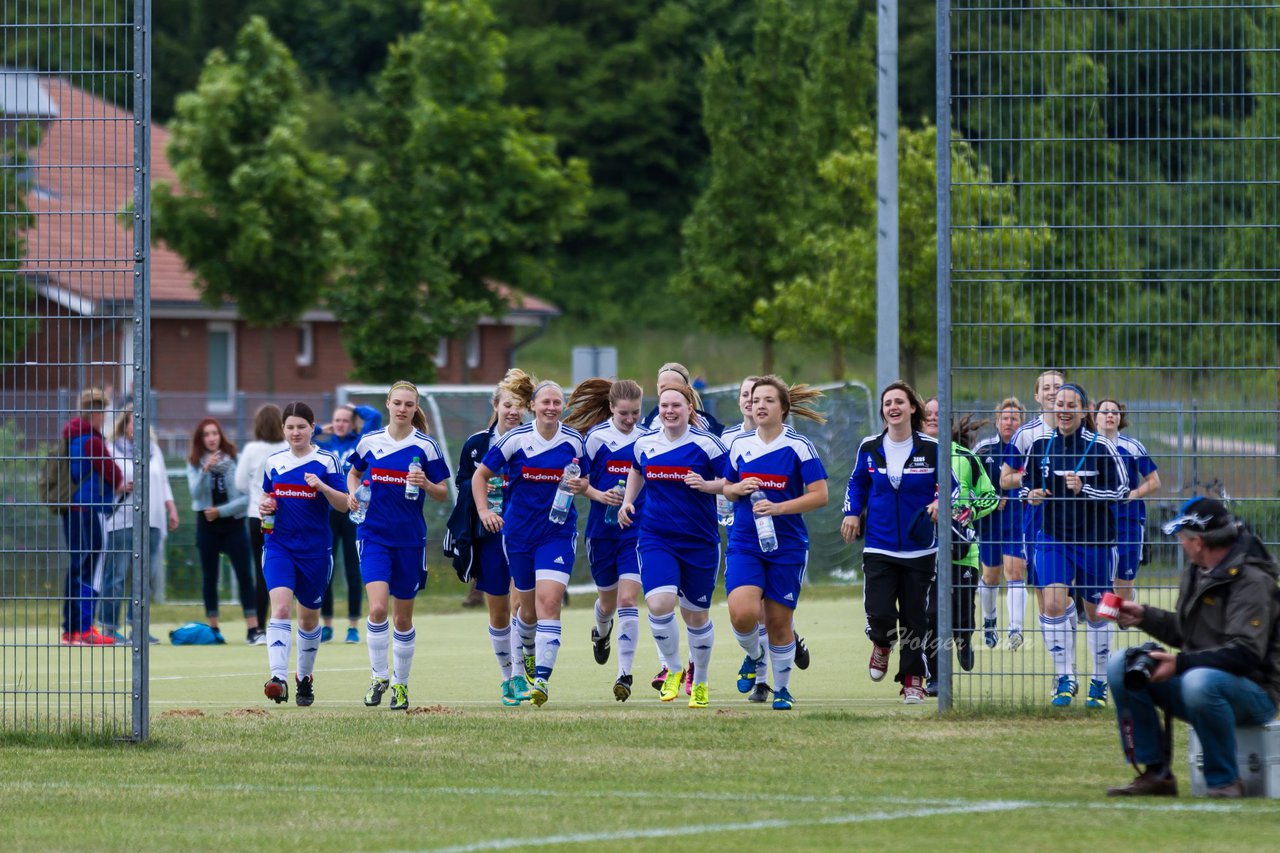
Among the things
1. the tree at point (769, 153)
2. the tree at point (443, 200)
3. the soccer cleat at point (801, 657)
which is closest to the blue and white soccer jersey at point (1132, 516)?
the soccer cleat at point (801, 657)

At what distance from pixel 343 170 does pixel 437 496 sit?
2657cm

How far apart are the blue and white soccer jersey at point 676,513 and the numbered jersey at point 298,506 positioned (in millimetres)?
2421

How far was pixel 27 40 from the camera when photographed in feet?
37.0

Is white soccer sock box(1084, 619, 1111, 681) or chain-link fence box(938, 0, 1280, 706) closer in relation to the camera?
chain-link fence box(938, 0, 1280, 706)

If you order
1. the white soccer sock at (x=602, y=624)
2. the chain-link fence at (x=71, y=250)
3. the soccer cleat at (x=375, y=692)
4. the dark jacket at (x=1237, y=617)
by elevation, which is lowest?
the soccer cleat at (x=375, y=692)

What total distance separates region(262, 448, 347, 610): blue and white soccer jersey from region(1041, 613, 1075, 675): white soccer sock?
4.80m

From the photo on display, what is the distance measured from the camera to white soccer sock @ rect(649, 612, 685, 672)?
13.0 metres

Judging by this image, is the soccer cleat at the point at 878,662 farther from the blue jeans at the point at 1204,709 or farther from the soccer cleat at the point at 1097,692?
the blue jeans at the point at 1204,709

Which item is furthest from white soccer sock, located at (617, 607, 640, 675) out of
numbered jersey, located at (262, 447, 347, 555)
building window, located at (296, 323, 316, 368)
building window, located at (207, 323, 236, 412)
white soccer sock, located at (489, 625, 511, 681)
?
building window, located at (296, 323, 316, 368)

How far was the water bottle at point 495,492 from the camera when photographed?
13.2 meters

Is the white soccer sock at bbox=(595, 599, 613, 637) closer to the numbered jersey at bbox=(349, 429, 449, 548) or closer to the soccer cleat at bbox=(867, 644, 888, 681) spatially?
the numbered jersey at bbox=(349, 429, 449, 548)

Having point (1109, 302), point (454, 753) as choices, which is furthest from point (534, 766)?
point (1109, 302)

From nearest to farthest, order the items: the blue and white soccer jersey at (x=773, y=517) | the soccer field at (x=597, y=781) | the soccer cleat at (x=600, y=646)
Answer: the soccer field at (x=597, y=781) → the blue and white soccer jersey at (x=773, y=517) → the soccer cleat at (x=600, y=646)

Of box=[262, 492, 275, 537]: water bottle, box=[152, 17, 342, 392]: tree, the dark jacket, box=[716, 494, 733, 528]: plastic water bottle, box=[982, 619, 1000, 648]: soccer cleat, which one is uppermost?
box=[152, 17, 342, 392]: tree
